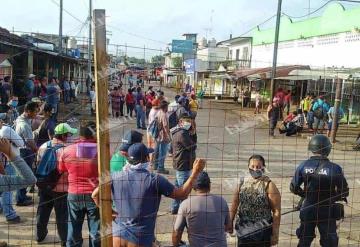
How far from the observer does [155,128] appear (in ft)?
30.1

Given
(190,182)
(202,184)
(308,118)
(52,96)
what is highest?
(190,182)

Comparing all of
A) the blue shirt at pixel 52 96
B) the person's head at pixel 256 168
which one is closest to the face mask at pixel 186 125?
the person's head at pixel 256 168

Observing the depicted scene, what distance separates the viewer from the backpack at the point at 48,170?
528 centimetres

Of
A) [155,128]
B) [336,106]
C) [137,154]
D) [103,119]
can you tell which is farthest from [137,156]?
[336,106]

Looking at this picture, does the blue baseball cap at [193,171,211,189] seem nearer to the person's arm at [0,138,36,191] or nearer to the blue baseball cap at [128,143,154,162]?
Answer: the blue baseball cap at [128,143,154,162]

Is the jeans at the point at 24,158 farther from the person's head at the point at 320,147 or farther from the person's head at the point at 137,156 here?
the person's head at the point at 320,147

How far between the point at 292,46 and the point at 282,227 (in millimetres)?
21686

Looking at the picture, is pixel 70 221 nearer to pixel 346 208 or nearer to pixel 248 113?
pixel 346 208

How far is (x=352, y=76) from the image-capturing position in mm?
15625

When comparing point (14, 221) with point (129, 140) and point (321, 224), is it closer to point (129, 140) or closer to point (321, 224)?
point (129, 140)

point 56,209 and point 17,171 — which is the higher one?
point 17,171

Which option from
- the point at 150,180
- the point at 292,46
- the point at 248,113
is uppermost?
the point at 292,46

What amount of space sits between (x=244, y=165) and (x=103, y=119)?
26.2 feet

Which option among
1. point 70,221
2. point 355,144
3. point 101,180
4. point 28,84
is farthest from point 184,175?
point 28,84
